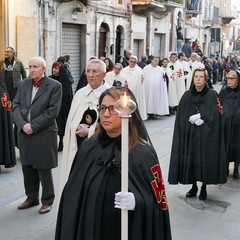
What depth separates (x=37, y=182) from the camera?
19.2 ft

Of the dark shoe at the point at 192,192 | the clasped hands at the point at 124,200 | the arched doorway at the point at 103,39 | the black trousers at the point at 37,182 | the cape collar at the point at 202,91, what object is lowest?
the dark shoe at the point at 192,192

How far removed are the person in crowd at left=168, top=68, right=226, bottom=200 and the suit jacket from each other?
1.70 metres

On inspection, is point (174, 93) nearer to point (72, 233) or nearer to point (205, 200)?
point (205, 200)

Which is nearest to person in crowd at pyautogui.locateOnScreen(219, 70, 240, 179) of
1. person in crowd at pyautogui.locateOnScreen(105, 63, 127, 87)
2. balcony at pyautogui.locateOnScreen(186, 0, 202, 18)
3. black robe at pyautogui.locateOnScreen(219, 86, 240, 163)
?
black robe at pyautogui.locateOnScreen(219, 86, 240, 163)

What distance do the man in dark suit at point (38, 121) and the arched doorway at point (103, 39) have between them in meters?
14.3

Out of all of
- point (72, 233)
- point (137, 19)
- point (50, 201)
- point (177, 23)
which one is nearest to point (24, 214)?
point (50, 201)

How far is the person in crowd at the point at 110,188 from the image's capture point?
9.70 ft

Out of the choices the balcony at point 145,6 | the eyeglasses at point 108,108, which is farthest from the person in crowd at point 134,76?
the balcony at point 145,6

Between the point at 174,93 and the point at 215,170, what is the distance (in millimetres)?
9206

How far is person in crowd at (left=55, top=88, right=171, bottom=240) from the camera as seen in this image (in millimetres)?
2955

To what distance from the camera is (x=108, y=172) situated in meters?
3.05

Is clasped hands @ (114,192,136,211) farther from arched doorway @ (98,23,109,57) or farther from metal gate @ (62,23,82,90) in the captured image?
arched doorway @ (98,23,109,57)

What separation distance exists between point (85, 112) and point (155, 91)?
9331 mm

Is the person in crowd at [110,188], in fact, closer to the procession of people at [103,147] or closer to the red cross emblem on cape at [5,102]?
the procession of people at [103,147]
